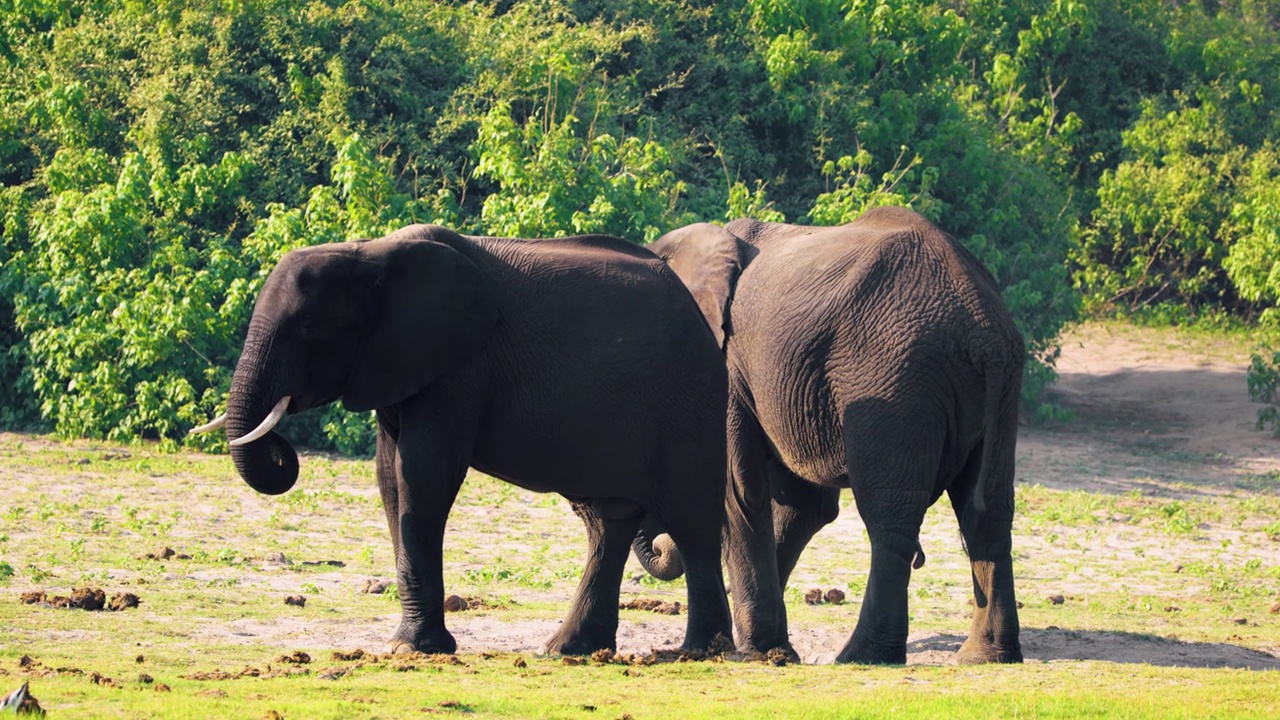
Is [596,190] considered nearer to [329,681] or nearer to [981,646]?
[981,646]

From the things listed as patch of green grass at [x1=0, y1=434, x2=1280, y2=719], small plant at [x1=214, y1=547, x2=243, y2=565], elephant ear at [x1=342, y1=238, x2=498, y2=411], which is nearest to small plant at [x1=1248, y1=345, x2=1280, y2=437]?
patch of green grass at [x1=0, y1=434, x2=1280, y2=719]

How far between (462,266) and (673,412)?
135 centimetres

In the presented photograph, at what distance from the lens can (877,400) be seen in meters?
8.98

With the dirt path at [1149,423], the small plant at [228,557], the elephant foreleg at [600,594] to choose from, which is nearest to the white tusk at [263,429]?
the elephant foreleg at [600,594]

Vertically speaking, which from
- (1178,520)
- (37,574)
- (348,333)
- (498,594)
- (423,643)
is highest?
(348,333)

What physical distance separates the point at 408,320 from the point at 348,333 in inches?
11.7

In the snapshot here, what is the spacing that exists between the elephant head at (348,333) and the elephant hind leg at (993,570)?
2.83m

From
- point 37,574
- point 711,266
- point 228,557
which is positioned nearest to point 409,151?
point 228,557

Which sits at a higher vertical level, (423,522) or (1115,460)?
(423,522)

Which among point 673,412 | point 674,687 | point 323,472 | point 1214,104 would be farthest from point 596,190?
point 1214,104

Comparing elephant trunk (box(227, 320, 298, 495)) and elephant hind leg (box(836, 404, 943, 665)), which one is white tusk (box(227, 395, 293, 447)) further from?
elephant hind leg (box(836, 404, 943, 665))

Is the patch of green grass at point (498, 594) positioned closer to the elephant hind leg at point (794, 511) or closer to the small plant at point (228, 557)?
the small plant at point (228, 557)

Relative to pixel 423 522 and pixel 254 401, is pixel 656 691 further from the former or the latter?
pixel 254 401

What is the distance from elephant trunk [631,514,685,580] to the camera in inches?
406
